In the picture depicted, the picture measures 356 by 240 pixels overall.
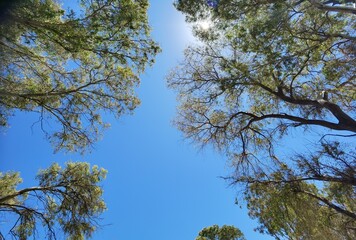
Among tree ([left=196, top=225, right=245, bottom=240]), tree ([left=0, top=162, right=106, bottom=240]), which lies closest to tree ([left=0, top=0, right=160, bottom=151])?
tree ([left=0, top=162, right=106, bottom=240])

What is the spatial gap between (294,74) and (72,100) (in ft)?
26.5

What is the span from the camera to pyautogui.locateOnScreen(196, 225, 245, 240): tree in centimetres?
2103

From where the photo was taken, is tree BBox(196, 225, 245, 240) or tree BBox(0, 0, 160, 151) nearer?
tree BBox(0, 0, 160, 151)

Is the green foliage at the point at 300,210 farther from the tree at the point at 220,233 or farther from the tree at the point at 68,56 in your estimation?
the tree at the point at 220,233

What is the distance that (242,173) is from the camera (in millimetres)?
11688

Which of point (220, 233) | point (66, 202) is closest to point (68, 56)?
point (66, 202)

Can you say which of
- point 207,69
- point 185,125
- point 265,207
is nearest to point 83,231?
point 185,125

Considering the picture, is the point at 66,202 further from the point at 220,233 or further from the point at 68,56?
the point at 220,233

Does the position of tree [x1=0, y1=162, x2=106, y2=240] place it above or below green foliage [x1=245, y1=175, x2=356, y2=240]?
above

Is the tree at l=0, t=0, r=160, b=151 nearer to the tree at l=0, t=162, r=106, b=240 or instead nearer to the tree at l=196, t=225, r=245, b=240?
the tree at l=0, t=162, r=106, b=240

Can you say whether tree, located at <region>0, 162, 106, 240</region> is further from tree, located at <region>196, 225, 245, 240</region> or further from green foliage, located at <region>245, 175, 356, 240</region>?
tree, located at <region>196, 225, 245, 240</region>

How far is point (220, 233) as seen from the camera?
851 inches

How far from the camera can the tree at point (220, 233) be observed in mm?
21031

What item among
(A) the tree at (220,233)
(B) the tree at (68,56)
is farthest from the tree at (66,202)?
(A) the tree at (220,233)
